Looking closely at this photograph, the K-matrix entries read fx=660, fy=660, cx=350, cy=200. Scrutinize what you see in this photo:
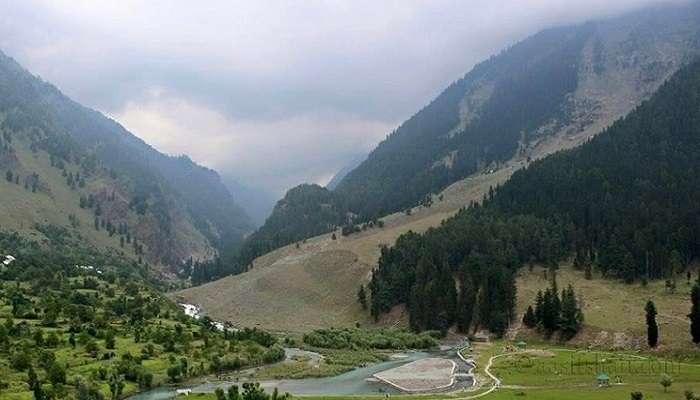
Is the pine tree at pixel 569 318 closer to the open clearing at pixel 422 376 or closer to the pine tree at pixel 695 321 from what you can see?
the pine tree at pixel 695 321

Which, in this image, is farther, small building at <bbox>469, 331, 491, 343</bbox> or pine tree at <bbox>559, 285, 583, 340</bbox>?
small building at <bbox>469, 331, 491, 343</bbox>

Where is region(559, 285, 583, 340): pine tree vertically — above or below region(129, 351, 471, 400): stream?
above

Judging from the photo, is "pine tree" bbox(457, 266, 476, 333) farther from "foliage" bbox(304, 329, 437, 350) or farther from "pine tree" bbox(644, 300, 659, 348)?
"pine tree" bbox(644, 300, 659, 348)

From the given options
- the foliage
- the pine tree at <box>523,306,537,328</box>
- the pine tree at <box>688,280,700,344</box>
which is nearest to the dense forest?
the foliage

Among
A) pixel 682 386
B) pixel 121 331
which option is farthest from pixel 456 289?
pixel 682 386

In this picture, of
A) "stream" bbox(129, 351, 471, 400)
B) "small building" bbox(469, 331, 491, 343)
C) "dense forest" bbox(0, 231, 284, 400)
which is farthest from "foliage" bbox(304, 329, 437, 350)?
"stream" bbox(129, 351, 471, 400)

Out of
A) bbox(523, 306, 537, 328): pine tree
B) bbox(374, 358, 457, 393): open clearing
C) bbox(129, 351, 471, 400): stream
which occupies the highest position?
bbox(523, 306, 537, 328): pine tree

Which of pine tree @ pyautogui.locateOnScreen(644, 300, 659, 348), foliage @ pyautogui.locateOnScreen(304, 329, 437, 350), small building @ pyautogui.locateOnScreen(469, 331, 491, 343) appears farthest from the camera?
small building @ pyautogui.locateOnScreen(469, 331, 491, 343)

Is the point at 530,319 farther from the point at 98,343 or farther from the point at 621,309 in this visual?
the point at 98,343

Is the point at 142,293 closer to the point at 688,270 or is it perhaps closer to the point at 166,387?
the point at 166,387

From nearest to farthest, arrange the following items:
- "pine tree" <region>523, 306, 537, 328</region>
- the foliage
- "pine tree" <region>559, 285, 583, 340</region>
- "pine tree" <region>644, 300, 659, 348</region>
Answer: "pine tree" <region>644, 300, 659, 348</region>, "pine tree" <region>559, 285, 583, 340</region>, "pine tree" <region>523, 306, 537, 328</region>, the foliage

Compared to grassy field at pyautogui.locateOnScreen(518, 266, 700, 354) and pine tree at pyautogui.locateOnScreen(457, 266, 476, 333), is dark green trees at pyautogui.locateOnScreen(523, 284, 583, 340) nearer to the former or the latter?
grassy field at pyautogui.locateOnScreen(518, 266, 700, 354)
